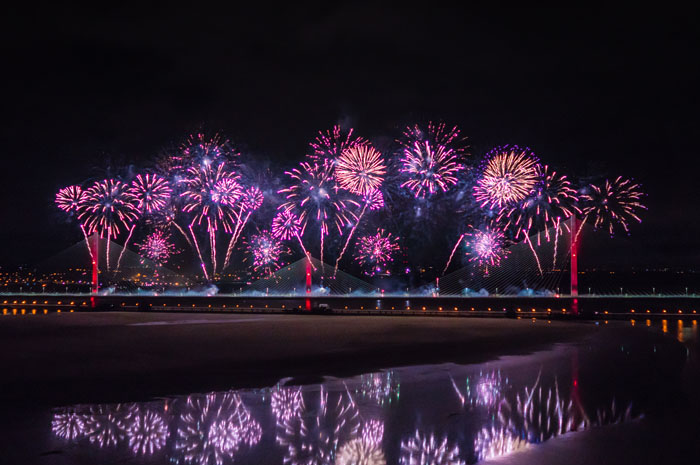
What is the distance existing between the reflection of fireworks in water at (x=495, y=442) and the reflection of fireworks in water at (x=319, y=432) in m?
1.78

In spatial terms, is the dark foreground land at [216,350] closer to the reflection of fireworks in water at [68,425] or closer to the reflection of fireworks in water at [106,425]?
the reflection of fireworks in water at [106,425]

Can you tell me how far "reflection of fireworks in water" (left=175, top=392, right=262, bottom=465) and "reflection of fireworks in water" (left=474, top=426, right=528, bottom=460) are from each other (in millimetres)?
3095

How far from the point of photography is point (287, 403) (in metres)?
10.2

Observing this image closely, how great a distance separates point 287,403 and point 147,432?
2.65 metres

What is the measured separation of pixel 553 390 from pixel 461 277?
40.5m

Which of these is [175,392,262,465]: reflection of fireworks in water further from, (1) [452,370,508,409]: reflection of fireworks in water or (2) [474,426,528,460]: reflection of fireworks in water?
(1) [452,370,508,409]: reflection of fireworks in water

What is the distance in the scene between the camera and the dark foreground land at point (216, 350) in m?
12.1

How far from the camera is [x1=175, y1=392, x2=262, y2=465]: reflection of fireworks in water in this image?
7.39 meters

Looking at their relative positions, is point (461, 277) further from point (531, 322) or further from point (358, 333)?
point (358, 333)

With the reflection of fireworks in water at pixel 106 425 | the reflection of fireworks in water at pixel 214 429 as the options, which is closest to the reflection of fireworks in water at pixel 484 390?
the reflection of fireworks in water at pixel 214 429

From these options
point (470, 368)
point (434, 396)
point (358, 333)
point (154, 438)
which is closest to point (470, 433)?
point (434, 396)

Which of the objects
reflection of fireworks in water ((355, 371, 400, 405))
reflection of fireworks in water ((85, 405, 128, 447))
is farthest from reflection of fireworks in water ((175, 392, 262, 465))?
reflection of fireworks in water ((355, 371, 400, 405))

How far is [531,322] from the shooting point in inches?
1112

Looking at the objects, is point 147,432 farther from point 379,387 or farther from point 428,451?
point 379,387
